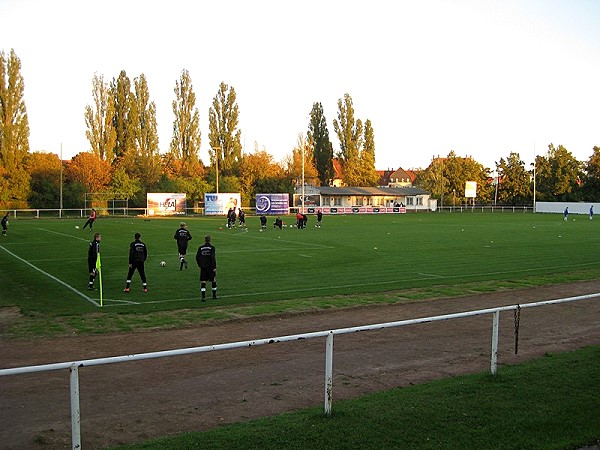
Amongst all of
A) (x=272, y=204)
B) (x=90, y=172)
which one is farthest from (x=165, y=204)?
(x=272, y=204)

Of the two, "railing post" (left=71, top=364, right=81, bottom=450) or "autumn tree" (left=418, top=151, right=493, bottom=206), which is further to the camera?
"autumn tree" (left=418, top=151, right=493, bottom=206)

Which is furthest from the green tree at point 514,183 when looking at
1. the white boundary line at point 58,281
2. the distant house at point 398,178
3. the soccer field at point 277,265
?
the white boundary line at point 58,281

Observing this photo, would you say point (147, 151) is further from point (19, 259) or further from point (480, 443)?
point (480, 443)

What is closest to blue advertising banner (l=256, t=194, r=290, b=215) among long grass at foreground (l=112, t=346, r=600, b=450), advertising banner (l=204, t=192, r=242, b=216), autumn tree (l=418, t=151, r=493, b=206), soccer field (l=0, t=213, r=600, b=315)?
advertising banner (l=204, t=192, r=242, b=216)

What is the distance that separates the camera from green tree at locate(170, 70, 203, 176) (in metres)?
90.9

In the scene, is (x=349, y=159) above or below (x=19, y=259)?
above

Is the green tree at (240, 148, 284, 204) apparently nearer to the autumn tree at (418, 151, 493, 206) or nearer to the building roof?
the building roof

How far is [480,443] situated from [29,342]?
9.66 m

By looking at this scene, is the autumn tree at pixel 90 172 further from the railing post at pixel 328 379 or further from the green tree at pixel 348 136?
the railing post at pixel 328 379

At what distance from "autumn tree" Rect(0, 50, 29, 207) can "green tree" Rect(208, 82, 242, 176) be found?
26.4m

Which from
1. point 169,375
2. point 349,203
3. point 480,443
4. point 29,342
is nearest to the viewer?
point 480,443

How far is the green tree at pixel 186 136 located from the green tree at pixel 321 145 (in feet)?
72.0

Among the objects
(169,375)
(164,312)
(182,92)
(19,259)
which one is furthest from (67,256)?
(182,92)

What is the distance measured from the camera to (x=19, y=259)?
28.8m
